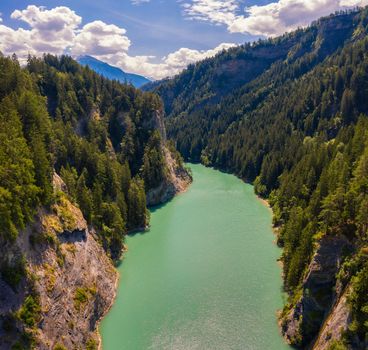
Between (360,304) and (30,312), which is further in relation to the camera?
(30,312)

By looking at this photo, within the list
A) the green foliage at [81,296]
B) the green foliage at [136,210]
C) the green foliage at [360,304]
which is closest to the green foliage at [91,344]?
the green foliage at [81,296]

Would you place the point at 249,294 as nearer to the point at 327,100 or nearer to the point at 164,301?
the point at 164,301

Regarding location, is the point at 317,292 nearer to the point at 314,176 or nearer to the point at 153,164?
the point at 314,176

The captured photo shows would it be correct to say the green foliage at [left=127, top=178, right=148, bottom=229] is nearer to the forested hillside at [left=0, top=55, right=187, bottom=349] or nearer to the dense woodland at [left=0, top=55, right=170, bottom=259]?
the dense woodland at [left=0, top=55, right=170, bottom=259]

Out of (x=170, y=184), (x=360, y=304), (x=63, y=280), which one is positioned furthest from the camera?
(x=170, y=184)

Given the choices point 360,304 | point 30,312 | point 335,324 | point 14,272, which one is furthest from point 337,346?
point 14,272

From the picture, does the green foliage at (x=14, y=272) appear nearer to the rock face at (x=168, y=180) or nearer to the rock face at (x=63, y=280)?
the rock face at (x=63, y=280)

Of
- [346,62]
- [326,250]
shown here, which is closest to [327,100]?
[346,62]
